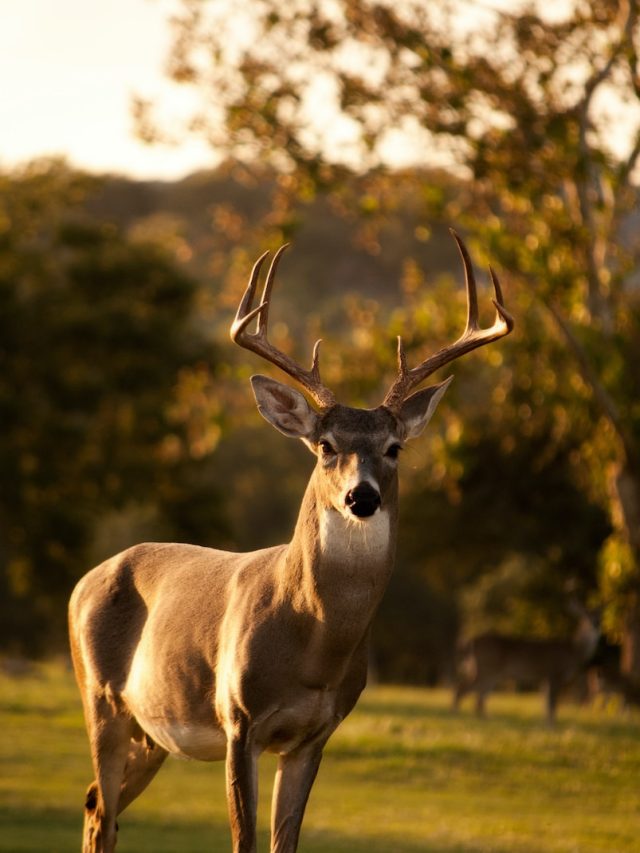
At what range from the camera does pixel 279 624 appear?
316 inches

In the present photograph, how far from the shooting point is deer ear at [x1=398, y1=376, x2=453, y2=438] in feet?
27.7

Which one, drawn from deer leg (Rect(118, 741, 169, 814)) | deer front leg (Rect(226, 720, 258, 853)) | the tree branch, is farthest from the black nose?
the tree branch

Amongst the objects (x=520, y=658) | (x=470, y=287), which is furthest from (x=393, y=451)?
(x=520, y=658)

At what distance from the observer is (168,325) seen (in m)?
32.1

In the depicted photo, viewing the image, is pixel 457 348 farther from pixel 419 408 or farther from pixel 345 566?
pixel 345 566

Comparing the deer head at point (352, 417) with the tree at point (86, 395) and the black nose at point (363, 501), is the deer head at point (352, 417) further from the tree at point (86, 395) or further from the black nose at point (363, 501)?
the tree at point (86, 395)

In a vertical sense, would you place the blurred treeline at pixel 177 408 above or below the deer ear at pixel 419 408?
below

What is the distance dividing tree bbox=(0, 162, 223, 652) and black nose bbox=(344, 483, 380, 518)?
73.5ft

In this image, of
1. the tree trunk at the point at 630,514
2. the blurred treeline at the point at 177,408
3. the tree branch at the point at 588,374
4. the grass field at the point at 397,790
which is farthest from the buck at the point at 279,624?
the blurred treeline at the point at 177,408

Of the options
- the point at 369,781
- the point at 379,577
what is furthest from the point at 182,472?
the point at 379,577

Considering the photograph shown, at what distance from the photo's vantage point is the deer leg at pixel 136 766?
9578mm

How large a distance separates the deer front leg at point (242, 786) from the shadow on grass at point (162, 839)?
168 inches

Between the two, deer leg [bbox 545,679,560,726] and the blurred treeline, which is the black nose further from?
deer leg [bbox 545,679,560,726]

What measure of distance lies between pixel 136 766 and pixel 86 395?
2239 centimetres
